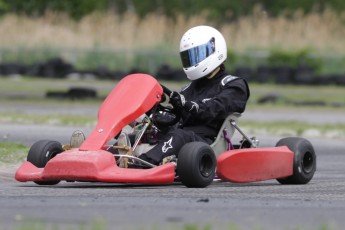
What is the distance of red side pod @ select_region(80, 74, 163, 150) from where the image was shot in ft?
30.6

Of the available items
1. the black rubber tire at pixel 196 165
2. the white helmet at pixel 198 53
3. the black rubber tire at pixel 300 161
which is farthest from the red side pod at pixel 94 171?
the black rubber tire at pixel 300 161

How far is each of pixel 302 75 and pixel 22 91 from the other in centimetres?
785

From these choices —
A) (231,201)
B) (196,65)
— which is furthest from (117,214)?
(196,65)

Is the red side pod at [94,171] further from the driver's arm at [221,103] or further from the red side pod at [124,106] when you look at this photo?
the driver's arm at [221,103]

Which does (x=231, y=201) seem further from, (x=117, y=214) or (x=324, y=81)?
(x=324, y=81)

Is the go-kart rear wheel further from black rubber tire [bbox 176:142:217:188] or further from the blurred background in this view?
the blurred background

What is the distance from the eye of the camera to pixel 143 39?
1537 inches

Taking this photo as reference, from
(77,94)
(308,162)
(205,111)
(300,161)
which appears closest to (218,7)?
(77,94)

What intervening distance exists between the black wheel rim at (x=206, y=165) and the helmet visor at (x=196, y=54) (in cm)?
108

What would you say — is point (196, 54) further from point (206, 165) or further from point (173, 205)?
point (173, 205)

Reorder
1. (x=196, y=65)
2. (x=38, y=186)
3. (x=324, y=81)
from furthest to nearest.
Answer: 1. (x=324, y=81)
2. (x=196, y=65)
3. (x=38, y=186)

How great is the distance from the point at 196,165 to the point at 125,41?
98.6ft

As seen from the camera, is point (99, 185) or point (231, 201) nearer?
point (231, 201)

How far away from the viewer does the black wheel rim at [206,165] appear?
9266 millimetres
